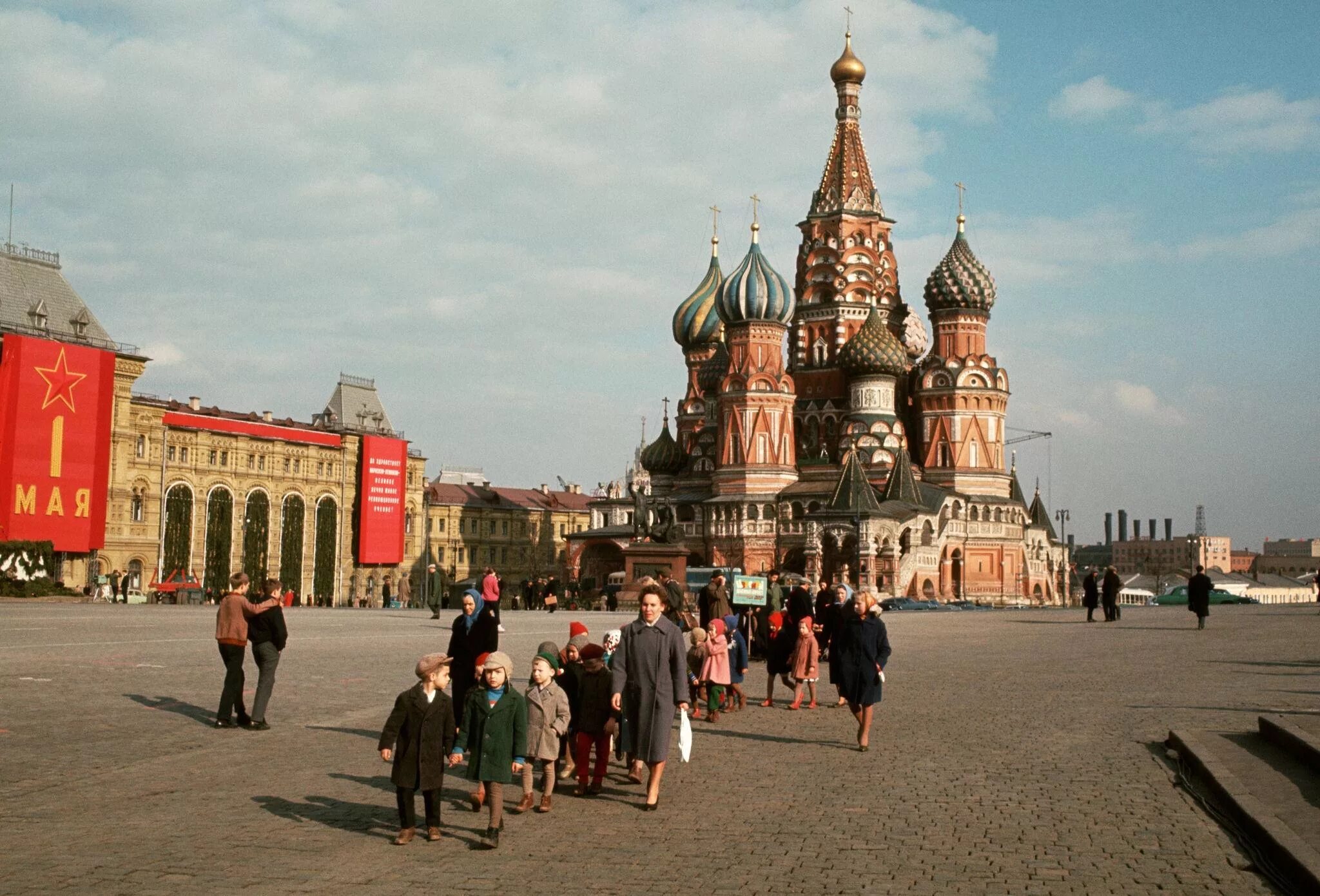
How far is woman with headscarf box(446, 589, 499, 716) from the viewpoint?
12367mm

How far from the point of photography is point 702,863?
821 centimetres

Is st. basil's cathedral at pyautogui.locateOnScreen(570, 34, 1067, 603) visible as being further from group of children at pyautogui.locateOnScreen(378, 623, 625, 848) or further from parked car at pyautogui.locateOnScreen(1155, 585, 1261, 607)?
group of children at pyautogui.locateOnScreen(378, 623, 625, 848)

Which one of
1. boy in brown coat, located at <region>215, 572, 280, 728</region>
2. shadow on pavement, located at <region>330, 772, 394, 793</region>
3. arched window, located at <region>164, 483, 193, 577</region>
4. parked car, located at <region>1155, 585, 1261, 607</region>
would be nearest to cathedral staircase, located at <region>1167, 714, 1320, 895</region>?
shadow on pavement, located at <region>330, 772, 394, 793</region>

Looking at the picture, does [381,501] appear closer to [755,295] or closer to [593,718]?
[755,295]

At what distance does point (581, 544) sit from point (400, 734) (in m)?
79.6

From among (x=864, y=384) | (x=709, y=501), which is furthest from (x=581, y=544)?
(x=864, y=384)

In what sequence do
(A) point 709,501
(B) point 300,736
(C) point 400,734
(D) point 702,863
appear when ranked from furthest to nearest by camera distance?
(A) point 709,501 → (B) point 300,736 → (C) point 400,734 → (D) point 702,863

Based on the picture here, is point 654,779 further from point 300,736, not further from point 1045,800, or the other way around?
A: point 300,736

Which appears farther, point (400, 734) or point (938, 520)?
point (938, 520)

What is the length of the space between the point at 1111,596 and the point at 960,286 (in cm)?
4119

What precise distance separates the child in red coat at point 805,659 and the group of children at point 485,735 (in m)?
6.07

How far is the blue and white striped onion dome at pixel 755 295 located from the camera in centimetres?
7825

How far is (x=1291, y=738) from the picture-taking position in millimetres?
11211

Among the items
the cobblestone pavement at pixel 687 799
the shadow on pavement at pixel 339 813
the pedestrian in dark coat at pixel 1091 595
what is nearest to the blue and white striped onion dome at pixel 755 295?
the pedestrian in dark coat at pixel 1091 595
